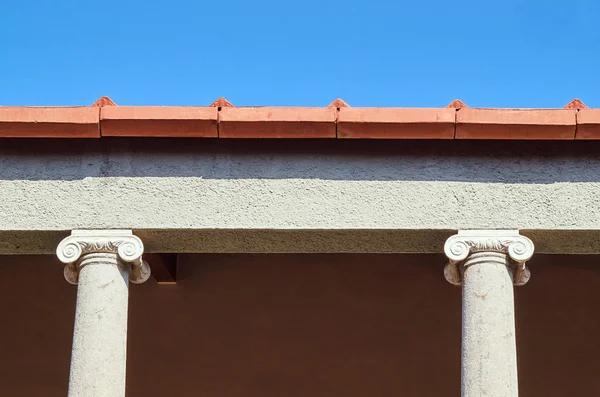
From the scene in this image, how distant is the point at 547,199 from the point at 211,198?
7.54ft

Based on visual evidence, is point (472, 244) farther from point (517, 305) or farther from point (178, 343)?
point (178, 343)

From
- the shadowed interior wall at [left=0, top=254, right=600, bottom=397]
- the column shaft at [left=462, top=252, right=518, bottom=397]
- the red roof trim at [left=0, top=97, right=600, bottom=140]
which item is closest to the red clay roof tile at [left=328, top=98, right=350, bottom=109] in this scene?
the red roof trim at [left=0, top=97, right=600, bottom=140]

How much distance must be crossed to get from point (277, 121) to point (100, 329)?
1.80m

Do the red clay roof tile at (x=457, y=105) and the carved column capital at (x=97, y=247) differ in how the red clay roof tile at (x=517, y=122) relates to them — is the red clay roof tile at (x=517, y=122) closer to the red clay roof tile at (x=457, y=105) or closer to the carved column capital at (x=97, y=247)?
the red clay roof tile at (x=457, y=105)

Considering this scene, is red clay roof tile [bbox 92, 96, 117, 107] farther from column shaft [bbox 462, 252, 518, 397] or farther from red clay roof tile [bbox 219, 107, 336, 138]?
column shaft [bbox 462, 252, 518, 397]

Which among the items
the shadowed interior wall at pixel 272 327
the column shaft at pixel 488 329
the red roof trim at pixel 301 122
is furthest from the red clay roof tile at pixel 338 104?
the shadowed interior wall at pixel 272 327

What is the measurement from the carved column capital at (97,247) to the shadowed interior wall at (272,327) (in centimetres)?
308

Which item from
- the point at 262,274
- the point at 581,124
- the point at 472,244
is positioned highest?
the point at 262,274

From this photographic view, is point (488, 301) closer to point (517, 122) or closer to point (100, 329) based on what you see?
point (517, 122)

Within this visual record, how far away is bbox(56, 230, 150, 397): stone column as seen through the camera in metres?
6.20

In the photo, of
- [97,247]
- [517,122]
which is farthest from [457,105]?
[97,247]

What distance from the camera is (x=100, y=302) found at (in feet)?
21.0

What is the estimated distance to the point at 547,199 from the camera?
655 cm

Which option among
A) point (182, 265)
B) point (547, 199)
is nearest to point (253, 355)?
point (182, 265)
